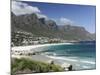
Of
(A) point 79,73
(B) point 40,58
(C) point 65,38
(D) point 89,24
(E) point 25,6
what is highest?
(E) point 25,6

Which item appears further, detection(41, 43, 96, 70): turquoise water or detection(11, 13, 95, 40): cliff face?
detection(41, 43, 96, 70): turquoise water

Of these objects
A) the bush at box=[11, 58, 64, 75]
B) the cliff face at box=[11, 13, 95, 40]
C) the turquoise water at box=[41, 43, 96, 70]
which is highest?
the cliff face at box=[11, 13, 95, 40]

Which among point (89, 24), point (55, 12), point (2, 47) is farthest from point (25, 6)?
point (89, 24)

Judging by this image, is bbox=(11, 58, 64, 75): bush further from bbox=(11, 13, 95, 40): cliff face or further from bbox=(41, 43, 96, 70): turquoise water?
bbox=(11, 13, 95, 40): cliff face

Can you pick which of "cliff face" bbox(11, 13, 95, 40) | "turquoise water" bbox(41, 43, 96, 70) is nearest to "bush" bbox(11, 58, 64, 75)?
"turquoise water" bbox(41, 43, 96, 70)

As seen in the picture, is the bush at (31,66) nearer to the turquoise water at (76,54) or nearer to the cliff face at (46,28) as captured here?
the turquoise water at (76,54)

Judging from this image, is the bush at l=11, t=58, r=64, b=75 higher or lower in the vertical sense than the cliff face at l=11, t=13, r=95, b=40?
lower
